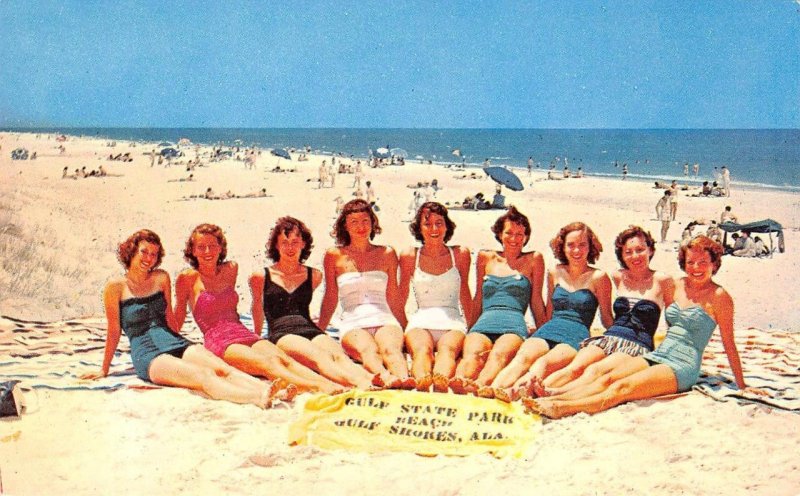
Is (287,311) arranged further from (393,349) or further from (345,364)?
(393,349)

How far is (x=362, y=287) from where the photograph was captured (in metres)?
4.78

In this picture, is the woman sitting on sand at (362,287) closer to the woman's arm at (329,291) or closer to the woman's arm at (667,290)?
the woman's arm at (329,291)

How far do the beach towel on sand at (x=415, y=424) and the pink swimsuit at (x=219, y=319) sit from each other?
2.37 feet

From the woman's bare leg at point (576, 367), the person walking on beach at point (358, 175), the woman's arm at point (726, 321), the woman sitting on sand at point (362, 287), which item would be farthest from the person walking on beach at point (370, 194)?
the woman's arm at point (726, 321)

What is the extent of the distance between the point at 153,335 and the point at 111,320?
264mm

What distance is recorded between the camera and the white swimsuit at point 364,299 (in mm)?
4723

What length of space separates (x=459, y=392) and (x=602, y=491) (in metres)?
0.96

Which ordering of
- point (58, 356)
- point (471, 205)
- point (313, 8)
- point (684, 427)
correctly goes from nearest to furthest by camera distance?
point (684, 427) → point (58, 356) → point (313, 8) → point (471, 205)

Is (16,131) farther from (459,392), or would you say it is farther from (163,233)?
(459,392)

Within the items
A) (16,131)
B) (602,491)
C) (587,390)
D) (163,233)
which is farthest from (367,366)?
(16,131)

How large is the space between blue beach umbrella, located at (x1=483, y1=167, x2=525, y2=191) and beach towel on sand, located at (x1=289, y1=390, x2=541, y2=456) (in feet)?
9.17

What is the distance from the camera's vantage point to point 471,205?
602cm

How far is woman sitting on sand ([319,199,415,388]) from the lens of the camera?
15.2 feet

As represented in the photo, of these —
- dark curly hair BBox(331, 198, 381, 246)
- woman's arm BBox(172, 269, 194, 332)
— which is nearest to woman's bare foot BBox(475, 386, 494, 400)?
dark curly hair BBox(331, 198, 381, 246)
